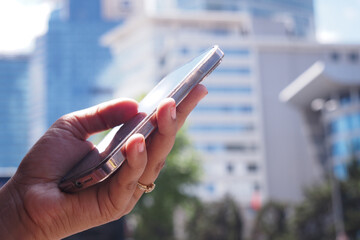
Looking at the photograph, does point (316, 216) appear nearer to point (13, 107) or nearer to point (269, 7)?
point (269, 7)

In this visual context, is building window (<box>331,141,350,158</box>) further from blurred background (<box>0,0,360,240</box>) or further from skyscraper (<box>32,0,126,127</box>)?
skyscraper (<box>32,0,126,127</box>)

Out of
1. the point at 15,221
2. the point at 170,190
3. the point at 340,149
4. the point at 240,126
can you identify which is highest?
the point at 15,221

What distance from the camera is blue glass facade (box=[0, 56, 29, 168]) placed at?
124 meters

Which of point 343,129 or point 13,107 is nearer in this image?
point 343,129

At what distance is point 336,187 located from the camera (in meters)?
→ 32.6

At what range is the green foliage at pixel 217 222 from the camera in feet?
139

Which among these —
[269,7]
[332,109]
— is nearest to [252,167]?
[332,109]

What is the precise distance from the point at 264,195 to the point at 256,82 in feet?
39.1

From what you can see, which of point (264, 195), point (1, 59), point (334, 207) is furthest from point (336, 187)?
point (1, 59)

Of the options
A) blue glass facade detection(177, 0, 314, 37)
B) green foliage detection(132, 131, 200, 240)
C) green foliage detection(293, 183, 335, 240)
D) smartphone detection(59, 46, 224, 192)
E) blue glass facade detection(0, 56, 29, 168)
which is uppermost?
smartphone detection(59, 46, 224, 192)

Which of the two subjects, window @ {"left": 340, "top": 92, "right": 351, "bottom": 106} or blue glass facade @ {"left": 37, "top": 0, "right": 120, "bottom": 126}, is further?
blue glass facade @ {"left": 37, "top": 0, "right": 120, "bottom": 126}

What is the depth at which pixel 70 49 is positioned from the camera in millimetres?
122188

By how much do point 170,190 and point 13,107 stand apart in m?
104

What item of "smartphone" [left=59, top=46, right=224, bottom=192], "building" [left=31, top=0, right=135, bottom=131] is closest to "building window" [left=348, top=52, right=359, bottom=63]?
"smartphone" [left=59, top=46, right=224, bottom=192]
